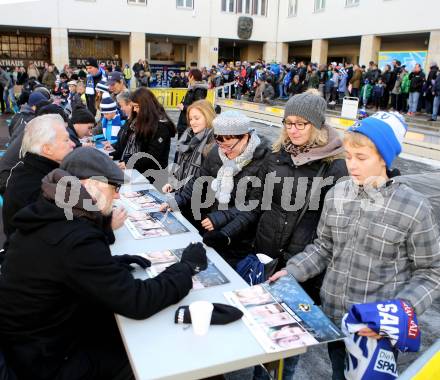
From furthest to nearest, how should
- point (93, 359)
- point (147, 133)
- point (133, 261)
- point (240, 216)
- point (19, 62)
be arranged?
point (19, 62)
point (147, 133)
point (240, 216)
point (133, 261)
point (93, 359)

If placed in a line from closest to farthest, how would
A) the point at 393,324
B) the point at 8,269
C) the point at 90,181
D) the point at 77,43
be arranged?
1. the point at 393,324
2. the point at 8,269
3. the point at 90,181
4. the point at 77,43

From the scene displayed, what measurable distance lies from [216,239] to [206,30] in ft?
105

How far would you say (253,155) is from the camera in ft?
9.36

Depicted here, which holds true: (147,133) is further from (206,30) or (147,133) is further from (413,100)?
(206,30)

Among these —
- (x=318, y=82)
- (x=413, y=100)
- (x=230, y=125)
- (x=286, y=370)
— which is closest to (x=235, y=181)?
(x=230, y=125)

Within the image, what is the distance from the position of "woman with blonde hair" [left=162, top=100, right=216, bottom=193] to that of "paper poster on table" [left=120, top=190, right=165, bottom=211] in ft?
0.42

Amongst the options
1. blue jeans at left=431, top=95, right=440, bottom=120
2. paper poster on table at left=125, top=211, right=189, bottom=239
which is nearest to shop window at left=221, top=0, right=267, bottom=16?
blue jeans at left=431, top=95, right=440, bottom=120

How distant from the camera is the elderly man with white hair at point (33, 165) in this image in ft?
9.47

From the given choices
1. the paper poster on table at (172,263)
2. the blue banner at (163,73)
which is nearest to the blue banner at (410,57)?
the blue banner at (163,73)

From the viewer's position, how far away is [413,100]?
15164 millimetres

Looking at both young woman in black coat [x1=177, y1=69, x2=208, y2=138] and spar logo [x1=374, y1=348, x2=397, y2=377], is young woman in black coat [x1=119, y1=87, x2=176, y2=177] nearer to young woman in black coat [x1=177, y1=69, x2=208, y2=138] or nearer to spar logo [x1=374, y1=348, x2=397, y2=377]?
young woman in black coat [x1=177, y1=69, x2=208, y2=138]

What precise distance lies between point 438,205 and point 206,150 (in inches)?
161

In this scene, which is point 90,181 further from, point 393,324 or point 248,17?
point 248,17

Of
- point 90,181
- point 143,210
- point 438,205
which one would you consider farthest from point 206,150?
point 438,205
